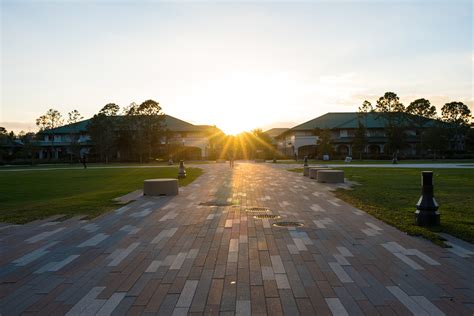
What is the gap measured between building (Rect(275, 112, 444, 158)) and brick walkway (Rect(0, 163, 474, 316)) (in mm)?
61173

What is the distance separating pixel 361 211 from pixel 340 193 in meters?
4.38

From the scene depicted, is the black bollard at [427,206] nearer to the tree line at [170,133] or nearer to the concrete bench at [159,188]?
the concrete bench at [159,188]

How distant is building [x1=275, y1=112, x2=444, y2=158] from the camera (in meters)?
70.8

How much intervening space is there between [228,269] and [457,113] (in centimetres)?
7849

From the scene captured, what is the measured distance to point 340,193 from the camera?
1457 cm

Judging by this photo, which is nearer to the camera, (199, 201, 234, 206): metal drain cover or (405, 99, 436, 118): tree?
(199, 201, 234, 206): metal drain cover

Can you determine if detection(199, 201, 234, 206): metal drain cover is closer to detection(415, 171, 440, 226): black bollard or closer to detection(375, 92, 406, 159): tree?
detection(415, 171, 440, 226): black bollard

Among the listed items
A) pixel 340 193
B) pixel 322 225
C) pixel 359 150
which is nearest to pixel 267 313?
pixel 322 225

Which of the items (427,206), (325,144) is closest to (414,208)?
(427,206)

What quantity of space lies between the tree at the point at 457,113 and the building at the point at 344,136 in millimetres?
2777

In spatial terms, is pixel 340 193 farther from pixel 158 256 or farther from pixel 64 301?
pixel 64 301

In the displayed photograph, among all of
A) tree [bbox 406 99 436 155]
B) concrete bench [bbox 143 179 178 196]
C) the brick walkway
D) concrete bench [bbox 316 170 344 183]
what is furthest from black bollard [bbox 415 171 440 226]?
tree [bbox 406 99 436 155]

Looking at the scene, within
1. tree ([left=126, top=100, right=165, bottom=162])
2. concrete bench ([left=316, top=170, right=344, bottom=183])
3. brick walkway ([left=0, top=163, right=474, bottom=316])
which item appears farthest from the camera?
tree ([left=126, top=100, right=165, bottom=162])

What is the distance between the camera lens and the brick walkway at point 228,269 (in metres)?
4.11
